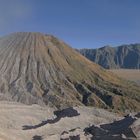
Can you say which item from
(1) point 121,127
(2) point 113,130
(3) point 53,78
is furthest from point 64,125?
(3) point 53,78

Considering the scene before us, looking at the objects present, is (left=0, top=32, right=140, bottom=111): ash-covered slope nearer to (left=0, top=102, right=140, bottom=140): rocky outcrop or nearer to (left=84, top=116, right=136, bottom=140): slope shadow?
(left=0, top=102, right=140, bottom=140): rocky outcrop

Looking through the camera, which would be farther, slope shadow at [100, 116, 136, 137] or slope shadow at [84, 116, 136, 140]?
slope shadow at [100, 116, 136, 137]

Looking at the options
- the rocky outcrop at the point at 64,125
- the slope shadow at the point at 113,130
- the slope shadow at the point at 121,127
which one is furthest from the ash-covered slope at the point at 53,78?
the slope shadow at the point at 113,130

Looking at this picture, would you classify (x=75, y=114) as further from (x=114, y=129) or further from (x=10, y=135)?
(x=10, y=135)

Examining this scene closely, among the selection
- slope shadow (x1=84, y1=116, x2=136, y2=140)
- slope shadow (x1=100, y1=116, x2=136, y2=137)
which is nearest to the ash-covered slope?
slope shadow (x1=100, y1=116, x2=136, y2=137)

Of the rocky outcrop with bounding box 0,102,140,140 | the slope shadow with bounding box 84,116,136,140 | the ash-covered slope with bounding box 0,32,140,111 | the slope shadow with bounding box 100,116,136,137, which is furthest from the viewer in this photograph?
the ash-covered slope with bounding box 0,32,140,111

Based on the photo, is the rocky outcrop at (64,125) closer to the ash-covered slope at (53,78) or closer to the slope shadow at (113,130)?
the slope shadow at (113,130)
